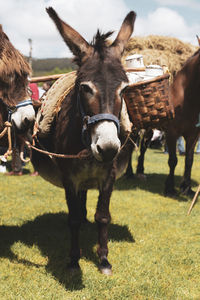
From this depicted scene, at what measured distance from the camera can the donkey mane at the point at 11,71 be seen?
3044 mm

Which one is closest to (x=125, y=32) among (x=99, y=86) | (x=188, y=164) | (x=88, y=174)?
(x=99, y=86)

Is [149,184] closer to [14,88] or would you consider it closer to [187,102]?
[187,102]

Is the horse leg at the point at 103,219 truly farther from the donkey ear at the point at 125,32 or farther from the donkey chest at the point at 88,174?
the donkey ear at the point at 125,32

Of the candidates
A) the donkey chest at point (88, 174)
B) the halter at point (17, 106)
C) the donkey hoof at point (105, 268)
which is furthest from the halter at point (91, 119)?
the donkey hoof at point (105, 268)

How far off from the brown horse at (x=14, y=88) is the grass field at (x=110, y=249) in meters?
1.55

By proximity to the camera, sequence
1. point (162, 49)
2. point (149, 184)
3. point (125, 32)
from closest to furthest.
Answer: point (125, 32), point (149, 184), point (162, 49)

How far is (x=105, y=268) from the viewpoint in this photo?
3365 mm

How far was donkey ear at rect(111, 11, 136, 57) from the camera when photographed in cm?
294

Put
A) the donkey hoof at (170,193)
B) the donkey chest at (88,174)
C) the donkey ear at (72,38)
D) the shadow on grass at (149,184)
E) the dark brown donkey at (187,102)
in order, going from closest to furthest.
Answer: the donkey ear at (72,38) < the donkey chest at (88,174) < the dark brown donkey at (187,102) < the donkey hoof at (170,193) < the shadow on grass at (149,184)

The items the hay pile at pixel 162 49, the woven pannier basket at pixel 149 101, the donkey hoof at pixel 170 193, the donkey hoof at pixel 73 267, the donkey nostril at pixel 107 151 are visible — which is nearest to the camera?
the donkey nostril at pixel 107 151

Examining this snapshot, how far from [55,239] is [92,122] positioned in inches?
89.1

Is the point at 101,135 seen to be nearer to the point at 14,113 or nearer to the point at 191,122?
the point at 14,113

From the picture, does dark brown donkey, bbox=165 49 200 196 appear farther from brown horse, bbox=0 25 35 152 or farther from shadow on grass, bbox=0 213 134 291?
brown horse, bbox=0 25 35 152

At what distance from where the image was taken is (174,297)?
9.78 ft
